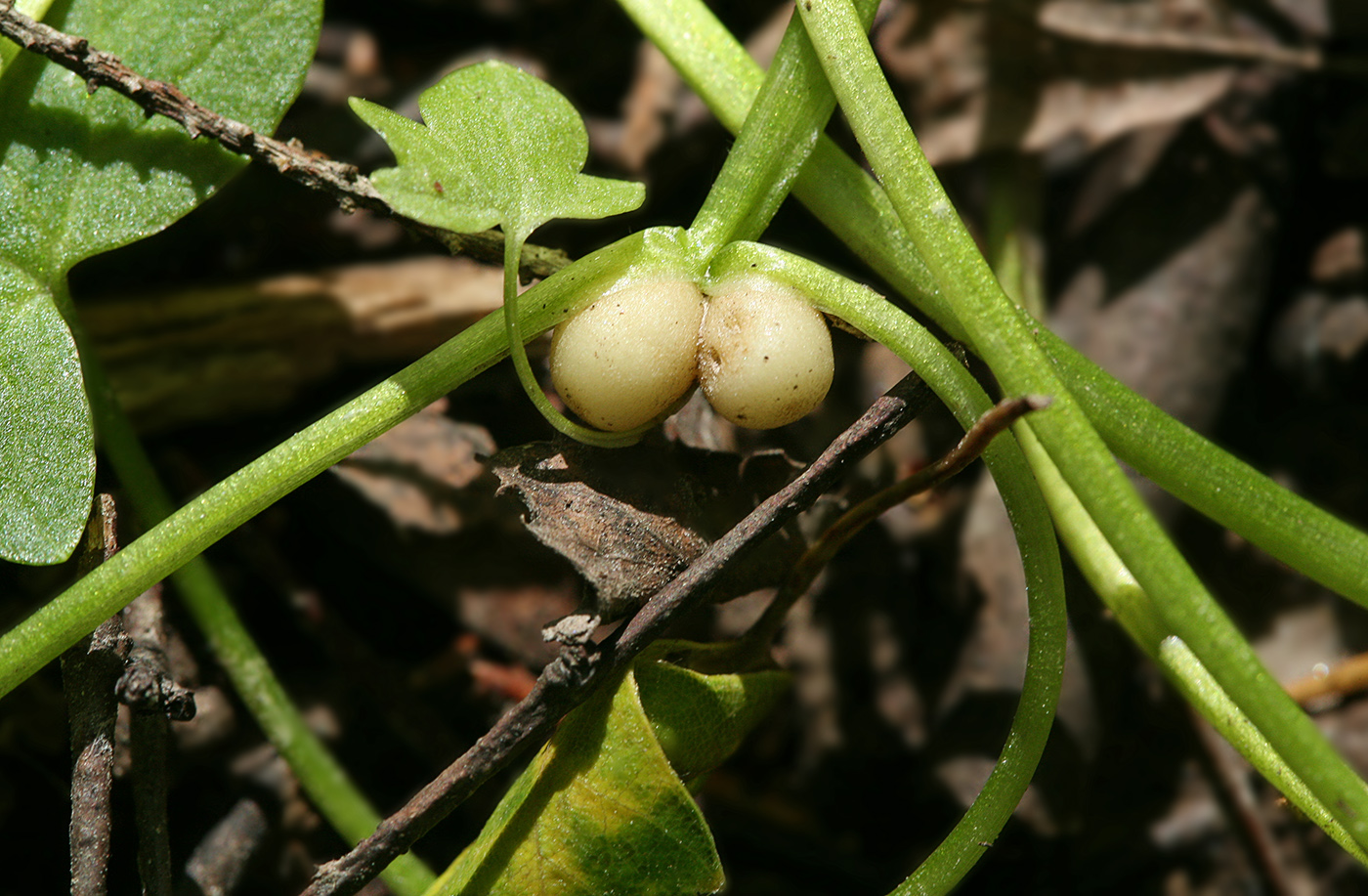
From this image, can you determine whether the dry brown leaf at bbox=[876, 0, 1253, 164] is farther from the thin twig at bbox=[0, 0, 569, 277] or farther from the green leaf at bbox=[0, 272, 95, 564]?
the green leaf at bbox=[0, 272, 95, 564]

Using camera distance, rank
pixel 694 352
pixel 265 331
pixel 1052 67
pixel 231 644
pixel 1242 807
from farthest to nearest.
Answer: pixel 1052 67 < pixel 1242 807 < pixel 265 331 < pixel 231 644 < pixel 694 352

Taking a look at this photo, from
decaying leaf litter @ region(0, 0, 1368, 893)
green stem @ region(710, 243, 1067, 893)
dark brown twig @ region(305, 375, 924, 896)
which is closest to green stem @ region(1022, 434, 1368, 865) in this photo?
green stem @ region(710, 243, 1067, 893)

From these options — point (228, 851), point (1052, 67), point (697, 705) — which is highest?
point (1052, 67)

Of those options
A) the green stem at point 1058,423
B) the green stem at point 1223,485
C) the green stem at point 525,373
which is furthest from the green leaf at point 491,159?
the green stem at point 1223,485

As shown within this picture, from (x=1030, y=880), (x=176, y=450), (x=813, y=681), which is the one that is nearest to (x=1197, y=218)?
(x=813, y=681)

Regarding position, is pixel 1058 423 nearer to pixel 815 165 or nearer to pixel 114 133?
pixel 815 165

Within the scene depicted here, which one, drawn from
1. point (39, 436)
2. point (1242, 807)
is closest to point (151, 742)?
point (39, 436)
